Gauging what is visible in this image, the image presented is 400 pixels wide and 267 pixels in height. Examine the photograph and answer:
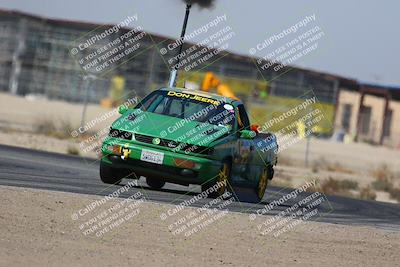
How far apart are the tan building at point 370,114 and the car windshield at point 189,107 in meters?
67.0

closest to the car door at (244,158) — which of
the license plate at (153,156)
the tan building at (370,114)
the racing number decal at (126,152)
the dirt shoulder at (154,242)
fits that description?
the license plate at (153,156)

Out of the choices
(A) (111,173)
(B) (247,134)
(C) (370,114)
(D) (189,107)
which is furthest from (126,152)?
(C) (370,114)

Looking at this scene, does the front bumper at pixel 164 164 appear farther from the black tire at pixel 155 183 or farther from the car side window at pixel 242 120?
the black tire at pixel 155 183

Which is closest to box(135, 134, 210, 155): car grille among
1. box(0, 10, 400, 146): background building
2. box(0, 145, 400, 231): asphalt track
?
box(0, 145, 400, 231): asphalt track

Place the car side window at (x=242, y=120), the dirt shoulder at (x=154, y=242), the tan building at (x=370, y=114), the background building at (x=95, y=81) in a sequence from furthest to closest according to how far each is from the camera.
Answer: the tan building at (x=370, y=114) < the background building at (x=95, y=81) < the car side window at (x=242, y=120) < the dirt shoulder at (x=154, y=242)

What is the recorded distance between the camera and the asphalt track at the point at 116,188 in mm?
15672

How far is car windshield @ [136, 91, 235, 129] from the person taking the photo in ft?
54.0

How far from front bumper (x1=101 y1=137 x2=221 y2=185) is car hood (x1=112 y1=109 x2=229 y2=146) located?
209 millimetres

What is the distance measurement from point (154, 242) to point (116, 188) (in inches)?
205

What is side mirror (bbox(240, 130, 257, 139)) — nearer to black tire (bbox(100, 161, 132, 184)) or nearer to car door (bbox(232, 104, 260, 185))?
car door (bbox(232, 104, 260, 185))

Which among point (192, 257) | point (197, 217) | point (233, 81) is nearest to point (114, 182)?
point (197, 217)

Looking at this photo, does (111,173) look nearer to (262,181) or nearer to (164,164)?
(164,164)

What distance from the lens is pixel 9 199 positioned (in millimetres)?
12461

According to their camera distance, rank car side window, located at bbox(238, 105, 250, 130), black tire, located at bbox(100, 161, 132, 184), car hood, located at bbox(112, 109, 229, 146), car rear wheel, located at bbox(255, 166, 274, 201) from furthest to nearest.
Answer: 1. car rear wheel, located at bbox(255, 166, 274, 201)
2. car side window, located at bbox(238, 105, 250, 130)
3. black tire, located at bbox(100, 161, 132, 184)
4. car hood, located at bbox(112, 109, 229, 146)
